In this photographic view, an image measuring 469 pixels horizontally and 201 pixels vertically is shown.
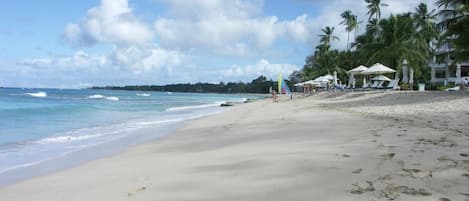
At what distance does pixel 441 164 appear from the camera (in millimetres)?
5320

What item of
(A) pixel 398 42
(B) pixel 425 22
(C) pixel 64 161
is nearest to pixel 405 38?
(A) pixel 398 42

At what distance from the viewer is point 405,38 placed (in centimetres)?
4159

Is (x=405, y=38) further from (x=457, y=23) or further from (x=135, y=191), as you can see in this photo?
(x=135, y=191)

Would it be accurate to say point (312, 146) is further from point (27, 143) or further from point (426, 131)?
point (27, 143)

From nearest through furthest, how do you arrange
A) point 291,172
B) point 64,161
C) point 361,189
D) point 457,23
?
point 361,189 → point 291,172 → point 64,161 → point 457,23

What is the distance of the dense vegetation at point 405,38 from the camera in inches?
1003

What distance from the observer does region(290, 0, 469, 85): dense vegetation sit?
83.6ft

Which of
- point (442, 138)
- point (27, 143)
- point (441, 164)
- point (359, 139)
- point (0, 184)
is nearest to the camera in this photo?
point (441, 164)

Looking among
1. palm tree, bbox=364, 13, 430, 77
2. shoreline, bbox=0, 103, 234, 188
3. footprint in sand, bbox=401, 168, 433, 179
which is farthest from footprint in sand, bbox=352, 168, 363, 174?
palm tree, bbox=364, 13, 430, 77

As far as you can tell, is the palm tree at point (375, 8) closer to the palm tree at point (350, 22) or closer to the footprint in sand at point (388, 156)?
the palm tree at point (350, 22)

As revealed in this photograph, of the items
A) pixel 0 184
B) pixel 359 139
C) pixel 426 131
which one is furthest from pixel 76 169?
pixel 426 131

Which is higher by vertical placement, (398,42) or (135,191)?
(398,42)

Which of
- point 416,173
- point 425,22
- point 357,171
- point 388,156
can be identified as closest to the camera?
point 416,173

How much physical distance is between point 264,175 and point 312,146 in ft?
8.09
